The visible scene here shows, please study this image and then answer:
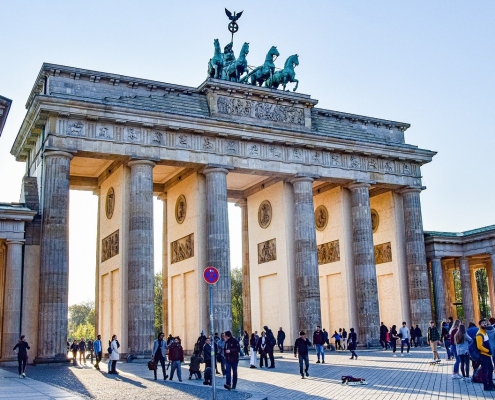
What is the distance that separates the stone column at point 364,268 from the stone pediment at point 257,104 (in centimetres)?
595

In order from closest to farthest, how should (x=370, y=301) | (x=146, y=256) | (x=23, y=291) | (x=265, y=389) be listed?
(x=265, y=389) → (x=23, y=291) → (x=146, y=256) → (x=370, y=301)

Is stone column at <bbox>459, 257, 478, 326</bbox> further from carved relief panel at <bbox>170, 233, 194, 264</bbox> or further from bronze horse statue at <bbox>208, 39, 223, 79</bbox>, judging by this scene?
bronze horse statue at <bbox>208, 39, 223, 79</bbox>

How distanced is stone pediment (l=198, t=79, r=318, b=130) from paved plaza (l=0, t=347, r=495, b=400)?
1635 cm

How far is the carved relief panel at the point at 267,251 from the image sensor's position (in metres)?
38.8

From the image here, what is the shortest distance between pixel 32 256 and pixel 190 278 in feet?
31.0

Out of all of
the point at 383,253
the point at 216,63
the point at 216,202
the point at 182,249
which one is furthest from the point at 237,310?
the point at 216,63

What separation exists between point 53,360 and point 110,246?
27.8 feet

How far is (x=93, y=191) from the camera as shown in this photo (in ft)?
127

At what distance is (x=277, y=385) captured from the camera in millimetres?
18062

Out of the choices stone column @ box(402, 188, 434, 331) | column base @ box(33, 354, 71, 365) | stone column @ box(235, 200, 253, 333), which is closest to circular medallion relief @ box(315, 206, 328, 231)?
stone column @ box(235, 200, 253, 333)

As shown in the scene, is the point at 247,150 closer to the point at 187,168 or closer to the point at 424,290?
the point at 187,168

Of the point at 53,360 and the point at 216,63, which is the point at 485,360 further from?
the point at 216,63

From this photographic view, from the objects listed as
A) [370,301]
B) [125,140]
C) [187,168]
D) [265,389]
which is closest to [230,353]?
[265,389]

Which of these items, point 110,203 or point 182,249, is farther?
point 182,249
